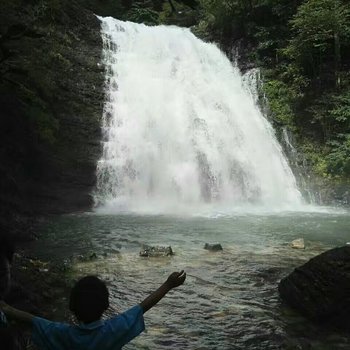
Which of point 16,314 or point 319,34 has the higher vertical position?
point 319,34

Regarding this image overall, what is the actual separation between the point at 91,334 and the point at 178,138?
1510cm

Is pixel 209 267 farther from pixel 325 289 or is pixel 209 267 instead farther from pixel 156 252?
pixel 325 289

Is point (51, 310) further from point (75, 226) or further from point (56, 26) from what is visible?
point (56, 26)

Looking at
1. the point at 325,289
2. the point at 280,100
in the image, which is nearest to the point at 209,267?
the point at 325,289

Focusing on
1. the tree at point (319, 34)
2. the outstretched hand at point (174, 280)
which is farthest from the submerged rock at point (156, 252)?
the tree at point (319, 34)

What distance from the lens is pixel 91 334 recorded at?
6.62 feet

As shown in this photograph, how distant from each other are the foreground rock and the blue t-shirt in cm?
322

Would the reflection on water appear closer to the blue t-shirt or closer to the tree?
the blue t-shirt

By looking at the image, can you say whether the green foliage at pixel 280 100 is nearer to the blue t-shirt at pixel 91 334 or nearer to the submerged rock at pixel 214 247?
the submerged rock at pixel 214 247

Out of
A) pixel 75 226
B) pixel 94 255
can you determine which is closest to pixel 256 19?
pixel 75 226

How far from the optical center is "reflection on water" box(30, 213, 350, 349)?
442 cm

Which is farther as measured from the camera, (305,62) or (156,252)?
(305,62)

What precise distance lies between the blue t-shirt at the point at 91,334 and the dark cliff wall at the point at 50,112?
7.76 metres

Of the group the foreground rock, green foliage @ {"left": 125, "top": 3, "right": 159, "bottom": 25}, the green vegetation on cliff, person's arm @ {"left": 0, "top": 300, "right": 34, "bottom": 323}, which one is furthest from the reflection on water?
green foliage @ {"left": 125, "top": 3, "right": 159, "bottom": 25}
